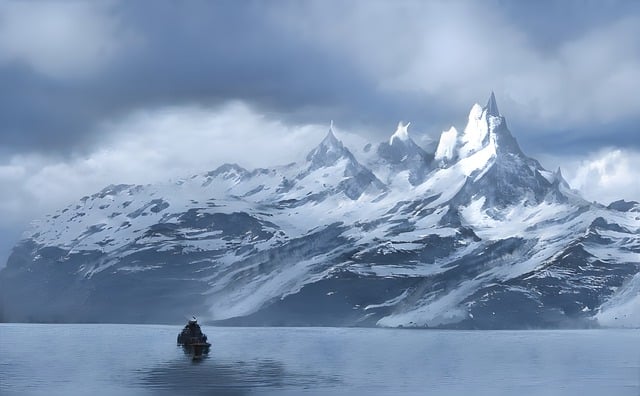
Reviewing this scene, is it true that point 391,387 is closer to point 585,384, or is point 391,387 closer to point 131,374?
point 585,384

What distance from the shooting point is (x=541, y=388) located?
158875 mm

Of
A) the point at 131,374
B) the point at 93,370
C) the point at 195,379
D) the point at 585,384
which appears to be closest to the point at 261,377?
the point at 195,379

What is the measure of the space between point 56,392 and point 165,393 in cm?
1578

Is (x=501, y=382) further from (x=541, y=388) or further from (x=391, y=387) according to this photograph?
(x=391, y=387)

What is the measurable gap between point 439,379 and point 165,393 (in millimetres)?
51731

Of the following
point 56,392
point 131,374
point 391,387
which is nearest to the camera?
point 56,392

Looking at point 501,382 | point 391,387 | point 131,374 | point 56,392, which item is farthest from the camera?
point 131,374

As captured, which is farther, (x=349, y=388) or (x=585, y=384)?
(x=585, y=384)

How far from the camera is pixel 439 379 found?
177 metres

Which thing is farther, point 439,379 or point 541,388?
point 439,379

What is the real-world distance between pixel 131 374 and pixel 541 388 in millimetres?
75334

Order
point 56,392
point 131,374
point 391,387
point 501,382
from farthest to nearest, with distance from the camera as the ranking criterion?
1. point 131,374
2. point 501,382
3. point 391,387
4. point 56,392

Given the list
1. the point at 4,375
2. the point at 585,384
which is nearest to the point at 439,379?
the point at 585,384

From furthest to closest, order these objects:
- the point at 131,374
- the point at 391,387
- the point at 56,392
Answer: the point at 131,374 < the point at 391,387 < the point at 56,392
